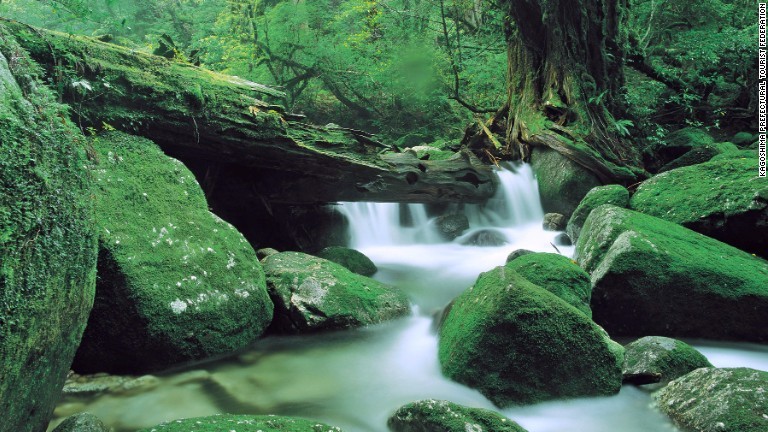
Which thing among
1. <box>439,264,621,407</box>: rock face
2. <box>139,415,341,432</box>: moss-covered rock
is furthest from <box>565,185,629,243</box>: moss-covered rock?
<box>139,415,341,432</box>: moss-covered rock

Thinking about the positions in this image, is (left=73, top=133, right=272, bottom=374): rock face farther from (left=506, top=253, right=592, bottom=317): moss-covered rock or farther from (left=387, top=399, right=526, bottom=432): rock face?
(left=506, top=253, right=592, bottom=317): moss-covered rock

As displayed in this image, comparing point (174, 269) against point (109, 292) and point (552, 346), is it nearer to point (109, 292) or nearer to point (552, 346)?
point (109, 292)

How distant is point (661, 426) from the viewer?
336cm

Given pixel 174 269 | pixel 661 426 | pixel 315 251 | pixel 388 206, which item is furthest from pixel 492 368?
pixel 388 206

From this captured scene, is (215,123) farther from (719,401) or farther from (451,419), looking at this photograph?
(719,401)

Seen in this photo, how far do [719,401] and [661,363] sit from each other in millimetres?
813

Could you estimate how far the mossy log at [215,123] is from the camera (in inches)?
188

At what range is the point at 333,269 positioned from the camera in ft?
17.8

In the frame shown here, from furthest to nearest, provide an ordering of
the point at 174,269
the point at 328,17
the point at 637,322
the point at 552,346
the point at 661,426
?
the point at 328,17, the point at 637,322, the point at 174,269, the point at 552,346, the point at 661,426

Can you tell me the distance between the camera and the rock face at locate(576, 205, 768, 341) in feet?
15.5

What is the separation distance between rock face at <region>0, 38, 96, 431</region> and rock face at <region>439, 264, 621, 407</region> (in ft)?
8.18

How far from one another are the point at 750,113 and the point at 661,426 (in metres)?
10.8

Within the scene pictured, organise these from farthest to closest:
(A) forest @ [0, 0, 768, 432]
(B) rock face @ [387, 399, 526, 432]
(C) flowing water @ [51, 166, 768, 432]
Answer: (C) flowing water @ [51, 166, 768, 432], (B) rock face @ [387, 399, 526, 432], (A) forest @ [0, 0, 768, 432]

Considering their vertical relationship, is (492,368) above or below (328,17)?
below
